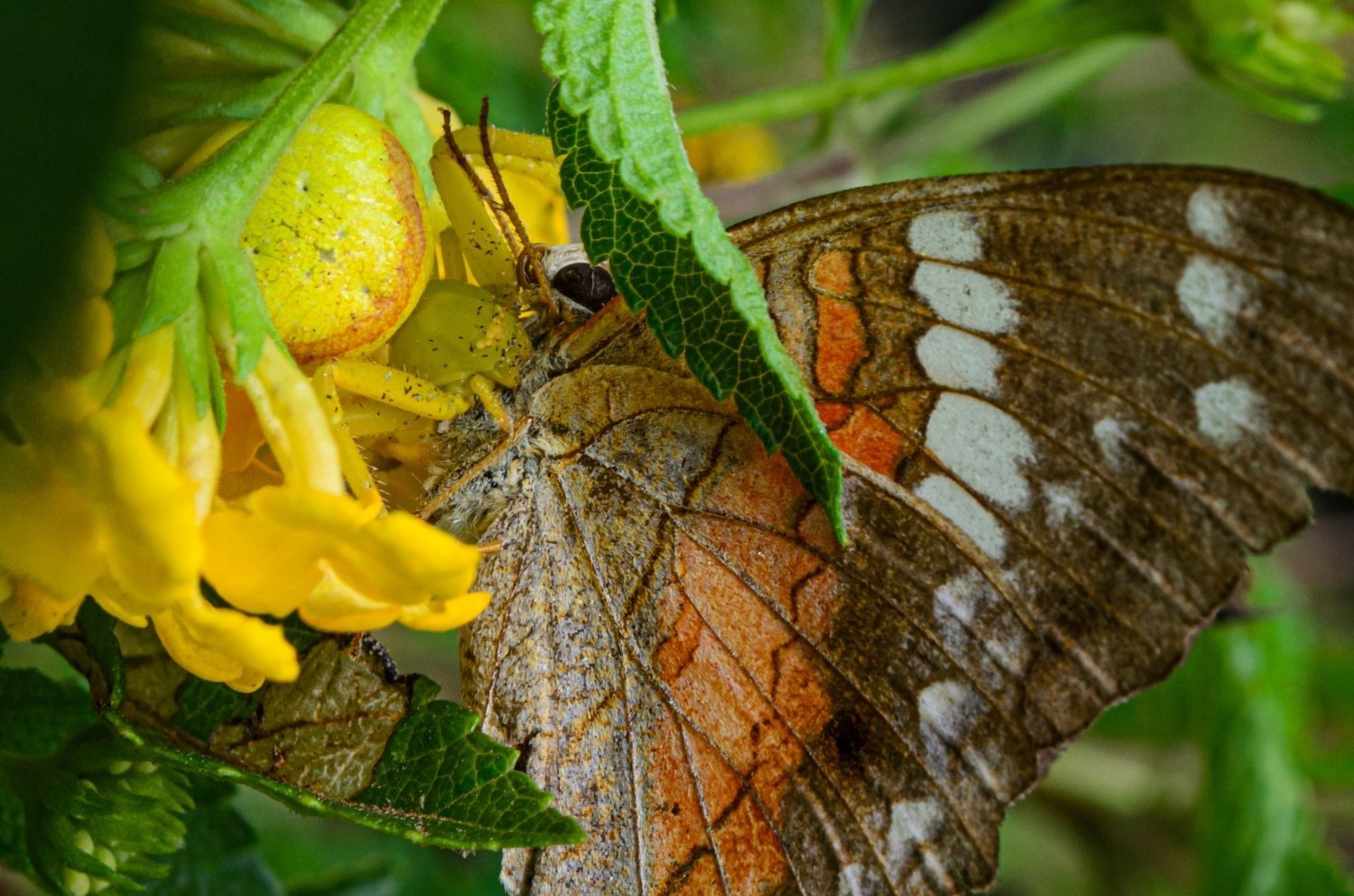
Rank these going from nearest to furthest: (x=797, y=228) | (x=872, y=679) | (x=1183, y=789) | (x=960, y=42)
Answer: (x=797, y=228)
(x=872, y=679)
(x=960, y=42)
(x=1183, y=789)

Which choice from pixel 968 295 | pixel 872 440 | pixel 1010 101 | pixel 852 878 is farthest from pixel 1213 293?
pixel 1010 101

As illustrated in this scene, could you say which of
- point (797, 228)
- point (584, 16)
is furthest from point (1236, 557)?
point (584, 16)

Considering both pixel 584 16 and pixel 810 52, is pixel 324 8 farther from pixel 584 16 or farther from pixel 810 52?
pixel 810 52

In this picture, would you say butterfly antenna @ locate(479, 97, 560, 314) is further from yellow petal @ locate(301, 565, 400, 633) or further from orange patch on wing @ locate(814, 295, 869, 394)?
yellow petal @ locate(301, 565, 400, 633)

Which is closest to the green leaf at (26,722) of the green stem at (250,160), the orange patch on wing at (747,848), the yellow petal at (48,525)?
the yellow petal at (48,525)

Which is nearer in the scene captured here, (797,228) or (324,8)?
(324,8)

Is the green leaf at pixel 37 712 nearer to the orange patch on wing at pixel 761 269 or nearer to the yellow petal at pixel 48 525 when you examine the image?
the yellow petal at pixel 48 525

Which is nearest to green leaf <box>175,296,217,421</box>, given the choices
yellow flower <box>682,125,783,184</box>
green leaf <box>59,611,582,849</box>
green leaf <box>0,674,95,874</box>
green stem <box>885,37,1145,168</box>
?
green leaf <box>59,611,582,849</box>

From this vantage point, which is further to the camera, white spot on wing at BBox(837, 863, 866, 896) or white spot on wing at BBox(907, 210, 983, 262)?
white spot on wing at BBox(837, 863, 866, 896)
